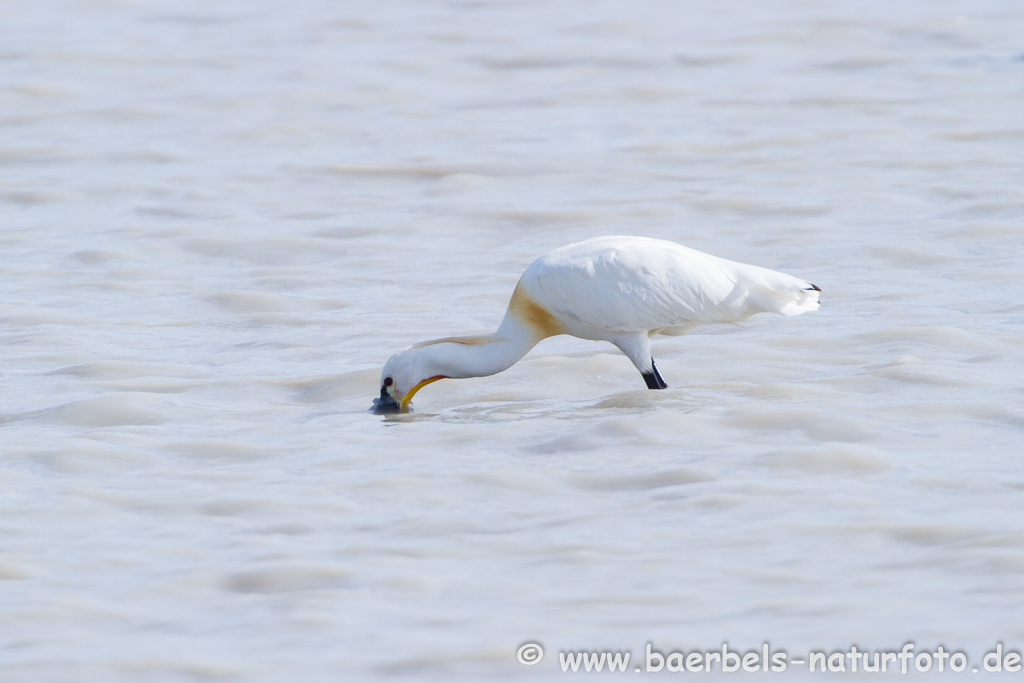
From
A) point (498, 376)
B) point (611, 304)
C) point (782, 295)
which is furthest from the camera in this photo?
point (498, 376)

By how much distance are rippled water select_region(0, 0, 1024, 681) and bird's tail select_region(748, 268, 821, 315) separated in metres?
0.37

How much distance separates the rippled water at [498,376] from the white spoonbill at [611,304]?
9.6 inches

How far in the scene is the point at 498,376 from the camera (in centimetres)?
874

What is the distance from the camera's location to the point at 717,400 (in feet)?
25.5

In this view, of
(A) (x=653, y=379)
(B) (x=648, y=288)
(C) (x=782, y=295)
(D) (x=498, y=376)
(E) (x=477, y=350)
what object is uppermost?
(B) (x=648, y=288)

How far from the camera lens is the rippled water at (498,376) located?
16.9 feet

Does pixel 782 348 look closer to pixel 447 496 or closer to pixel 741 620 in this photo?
pixel 447 496

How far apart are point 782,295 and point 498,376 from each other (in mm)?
1587

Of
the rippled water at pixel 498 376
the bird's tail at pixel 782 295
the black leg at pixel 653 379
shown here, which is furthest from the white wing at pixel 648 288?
the rippled water at pixel 498 376

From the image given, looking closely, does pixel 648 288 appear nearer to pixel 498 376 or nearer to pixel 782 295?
pixel 782 295

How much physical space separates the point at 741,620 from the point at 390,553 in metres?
1.32

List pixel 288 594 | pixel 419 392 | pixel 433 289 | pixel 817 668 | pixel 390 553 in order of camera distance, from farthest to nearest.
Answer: pixel 433 289 < pixel 419 392 < pixel 390 553 < pixel 288 594 < pixel 817 668

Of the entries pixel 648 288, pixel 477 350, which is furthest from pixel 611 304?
pixel 477 350

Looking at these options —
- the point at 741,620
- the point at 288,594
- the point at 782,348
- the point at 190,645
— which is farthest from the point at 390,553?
the point at 782,348
